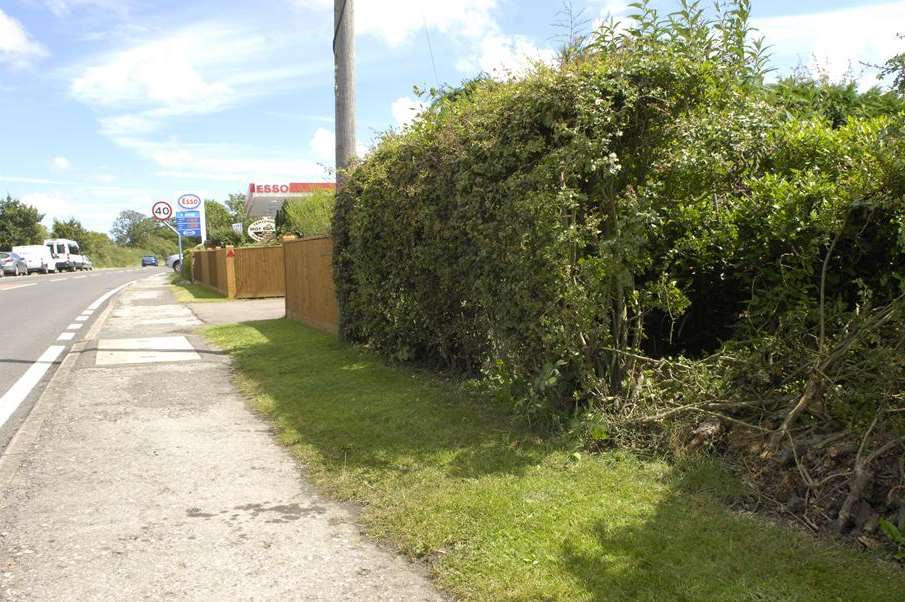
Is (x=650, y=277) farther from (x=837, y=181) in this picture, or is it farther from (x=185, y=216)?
(x=185, y=216)

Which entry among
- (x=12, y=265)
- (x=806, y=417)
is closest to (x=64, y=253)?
(x=12, y=265)

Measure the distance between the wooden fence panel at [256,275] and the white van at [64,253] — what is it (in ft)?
161

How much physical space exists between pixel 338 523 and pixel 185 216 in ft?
149

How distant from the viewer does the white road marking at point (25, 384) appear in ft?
25.6

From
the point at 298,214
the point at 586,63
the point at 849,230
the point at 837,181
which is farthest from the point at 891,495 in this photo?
the point at 298,214

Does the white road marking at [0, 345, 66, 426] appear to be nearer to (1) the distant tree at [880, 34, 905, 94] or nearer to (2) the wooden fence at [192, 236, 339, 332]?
(2) the wooden fence at [192, 236, 339, 332]

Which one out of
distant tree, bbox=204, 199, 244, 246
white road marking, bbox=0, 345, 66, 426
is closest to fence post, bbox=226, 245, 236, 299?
white road marking, bbox=0, 345, 66, 426

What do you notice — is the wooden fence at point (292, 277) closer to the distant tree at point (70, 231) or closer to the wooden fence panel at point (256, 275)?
the wooden fence panel at point (256, 275)

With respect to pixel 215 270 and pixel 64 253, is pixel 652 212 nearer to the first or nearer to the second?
pixel 215 270

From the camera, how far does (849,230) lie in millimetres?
4941

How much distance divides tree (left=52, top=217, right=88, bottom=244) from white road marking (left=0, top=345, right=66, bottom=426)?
313 ft

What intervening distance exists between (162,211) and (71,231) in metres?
74.6

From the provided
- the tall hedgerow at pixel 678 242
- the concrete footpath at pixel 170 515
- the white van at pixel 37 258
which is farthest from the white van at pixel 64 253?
the tall hedgerow at pixel 678 242

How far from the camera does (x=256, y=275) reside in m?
23.4
